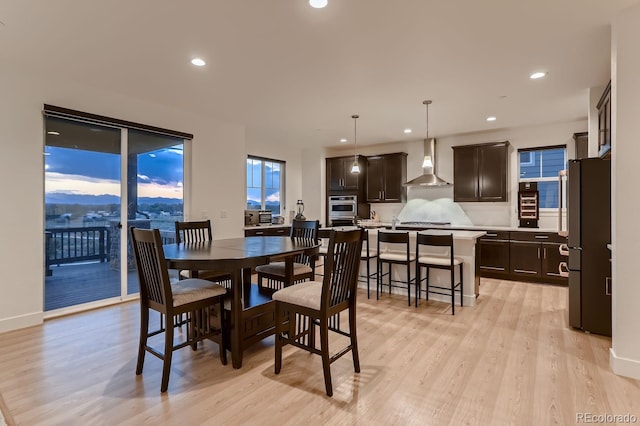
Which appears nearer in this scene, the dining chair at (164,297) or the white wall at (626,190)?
the dining chair at (164,297)

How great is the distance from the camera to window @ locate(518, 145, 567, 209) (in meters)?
5.53

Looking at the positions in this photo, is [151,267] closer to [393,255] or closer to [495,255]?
[393,255]

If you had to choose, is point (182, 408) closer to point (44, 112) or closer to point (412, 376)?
point (412, 376)

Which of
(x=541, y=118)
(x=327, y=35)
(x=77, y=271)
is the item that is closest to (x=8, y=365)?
(x=77, y=271)

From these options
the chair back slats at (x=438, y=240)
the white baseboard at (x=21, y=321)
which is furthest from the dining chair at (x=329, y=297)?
the white baseboard at (x=21, y=321)

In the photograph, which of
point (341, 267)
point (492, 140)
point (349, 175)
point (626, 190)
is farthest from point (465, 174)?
point (341, 267)

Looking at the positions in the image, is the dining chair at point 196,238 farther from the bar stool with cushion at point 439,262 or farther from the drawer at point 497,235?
the drawer at point 497,235

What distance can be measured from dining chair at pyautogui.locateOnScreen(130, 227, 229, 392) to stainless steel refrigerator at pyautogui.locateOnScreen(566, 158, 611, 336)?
3259 millimetres

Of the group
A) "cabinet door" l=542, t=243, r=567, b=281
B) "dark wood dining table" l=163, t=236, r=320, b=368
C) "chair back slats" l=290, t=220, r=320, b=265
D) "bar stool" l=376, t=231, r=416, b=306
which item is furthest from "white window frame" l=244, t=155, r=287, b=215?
"cabinet door" l=542, t=243, r=567, b=281

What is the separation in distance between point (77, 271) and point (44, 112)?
183 centimetres

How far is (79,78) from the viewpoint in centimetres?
355

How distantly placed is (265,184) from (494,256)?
15.1ft

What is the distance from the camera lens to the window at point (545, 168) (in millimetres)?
5527

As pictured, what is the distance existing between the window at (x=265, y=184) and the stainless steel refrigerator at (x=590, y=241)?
5304mm
